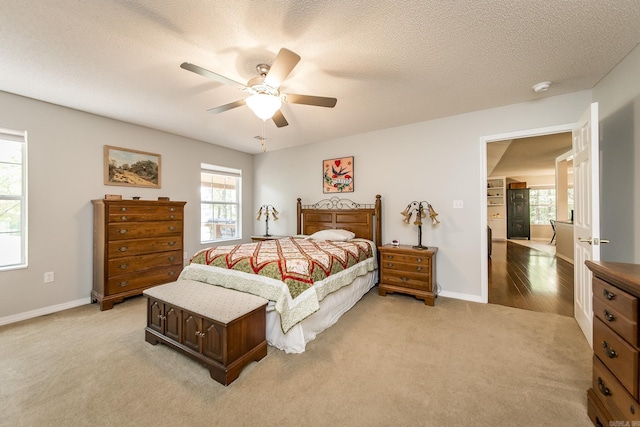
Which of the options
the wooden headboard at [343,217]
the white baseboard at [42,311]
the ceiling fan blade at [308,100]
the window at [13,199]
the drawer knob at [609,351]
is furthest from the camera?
the wooden headboard at [343,217]

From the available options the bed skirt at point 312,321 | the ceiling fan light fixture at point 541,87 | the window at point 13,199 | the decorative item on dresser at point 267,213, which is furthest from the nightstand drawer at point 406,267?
the window at point 13,199

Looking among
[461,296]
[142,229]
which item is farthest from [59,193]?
[461,296]

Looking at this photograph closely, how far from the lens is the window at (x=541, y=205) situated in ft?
32.8

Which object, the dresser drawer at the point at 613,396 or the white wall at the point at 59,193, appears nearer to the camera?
the dresser drawer at the point at 613,396

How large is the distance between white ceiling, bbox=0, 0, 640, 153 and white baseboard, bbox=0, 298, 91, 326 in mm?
2511

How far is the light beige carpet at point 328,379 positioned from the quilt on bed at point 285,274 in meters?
0.42

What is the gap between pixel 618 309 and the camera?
4.14ft

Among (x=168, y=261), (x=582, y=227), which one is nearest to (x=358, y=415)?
(x=582, y=227)

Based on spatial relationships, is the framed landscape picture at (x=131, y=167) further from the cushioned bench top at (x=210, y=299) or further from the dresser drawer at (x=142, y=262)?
the cushioned bench top at (x=210, y=299)

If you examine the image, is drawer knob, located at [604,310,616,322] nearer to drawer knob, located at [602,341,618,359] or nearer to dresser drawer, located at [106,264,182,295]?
drawer knob, located at [602,341,618,359]

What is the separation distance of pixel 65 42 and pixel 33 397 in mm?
2595

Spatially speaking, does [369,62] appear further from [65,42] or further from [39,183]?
[39,183]

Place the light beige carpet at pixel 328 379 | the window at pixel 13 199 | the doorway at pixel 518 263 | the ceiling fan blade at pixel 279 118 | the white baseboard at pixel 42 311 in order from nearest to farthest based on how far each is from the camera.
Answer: the light beige carpet at pixel 328 379, the ceiling fan blade at pixel 279 118, the white baseboard at pixel 42 311, the window at pixel 13 199, the doorway at pixel 518 263

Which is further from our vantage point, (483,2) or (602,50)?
(602,50)
